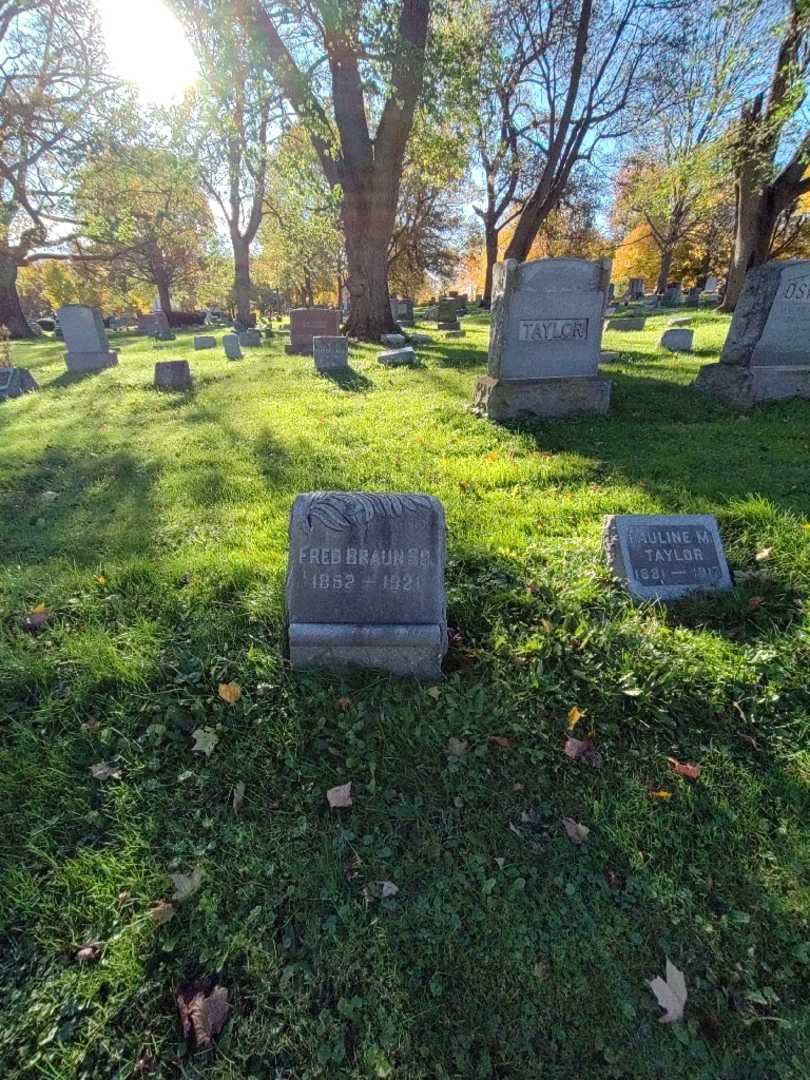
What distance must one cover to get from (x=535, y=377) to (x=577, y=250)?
37180mm

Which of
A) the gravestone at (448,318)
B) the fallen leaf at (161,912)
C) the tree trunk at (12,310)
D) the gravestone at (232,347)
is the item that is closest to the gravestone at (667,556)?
the fallen leaf at (161,912)

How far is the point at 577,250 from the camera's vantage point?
122 ft

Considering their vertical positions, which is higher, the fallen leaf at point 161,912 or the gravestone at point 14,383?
the gravestone at point 14,383

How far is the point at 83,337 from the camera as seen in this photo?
12969 millimetres

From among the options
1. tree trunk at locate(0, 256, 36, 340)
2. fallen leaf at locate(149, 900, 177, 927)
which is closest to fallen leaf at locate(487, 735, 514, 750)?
fallen leaf at locate(149, 900, 177, 927)

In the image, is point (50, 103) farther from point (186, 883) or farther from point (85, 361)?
point (186, 883)

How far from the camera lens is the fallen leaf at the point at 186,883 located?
182 centimetres

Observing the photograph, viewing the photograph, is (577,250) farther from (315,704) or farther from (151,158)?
(315,704)

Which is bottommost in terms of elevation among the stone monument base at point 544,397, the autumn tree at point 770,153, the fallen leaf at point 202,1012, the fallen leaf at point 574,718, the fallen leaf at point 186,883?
the fallen leaf at point 202,1012

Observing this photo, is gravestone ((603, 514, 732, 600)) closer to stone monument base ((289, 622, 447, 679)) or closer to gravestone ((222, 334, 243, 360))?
stone monument base ((289, 622, 447, 679))

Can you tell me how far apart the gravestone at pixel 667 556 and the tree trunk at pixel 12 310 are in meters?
31.0

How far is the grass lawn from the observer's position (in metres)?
1.53

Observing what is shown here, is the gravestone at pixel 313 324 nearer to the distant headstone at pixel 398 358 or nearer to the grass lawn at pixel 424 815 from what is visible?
the distant headstone at pixel 398 358

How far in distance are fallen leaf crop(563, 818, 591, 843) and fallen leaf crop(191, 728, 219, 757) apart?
5.03ft
